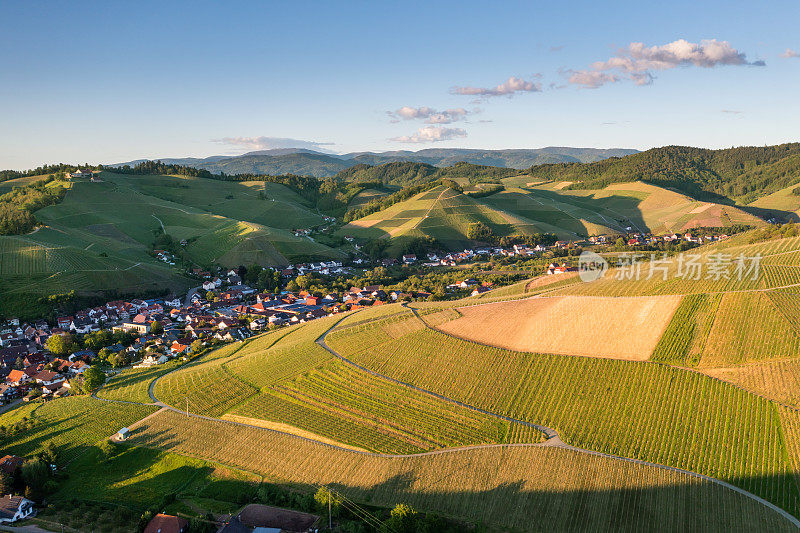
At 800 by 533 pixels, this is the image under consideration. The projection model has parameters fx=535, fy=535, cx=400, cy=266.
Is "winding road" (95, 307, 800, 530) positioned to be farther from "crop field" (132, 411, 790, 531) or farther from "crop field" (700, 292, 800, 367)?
"crop field" (700, 292, 800, 367)

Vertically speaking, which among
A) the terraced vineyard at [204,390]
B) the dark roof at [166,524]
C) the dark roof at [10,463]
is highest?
the terraced vineyard at [204,390]

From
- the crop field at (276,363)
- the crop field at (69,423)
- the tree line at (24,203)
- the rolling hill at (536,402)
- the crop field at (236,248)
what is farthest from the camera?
the crop field at (236,248)

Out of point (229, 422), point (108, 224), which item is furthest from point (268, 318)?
point (108, 224)

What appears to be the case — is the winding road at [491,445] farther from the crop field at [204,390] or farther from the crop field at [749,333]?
the crop field at [749,333]

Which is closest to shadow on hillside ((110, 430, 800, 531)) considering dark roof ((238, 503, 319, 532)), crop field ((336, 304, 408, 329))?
dark roof ((238, 503, 319, 532))

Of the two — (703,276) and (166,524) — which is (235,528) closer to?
(166,524)

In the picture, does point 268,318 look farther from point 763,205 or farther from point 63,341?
point 763,205

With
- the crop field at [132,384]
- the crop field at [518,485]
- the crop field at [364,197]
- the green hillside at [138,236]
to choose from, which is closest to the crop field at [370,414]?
the crop field at [518,485]
